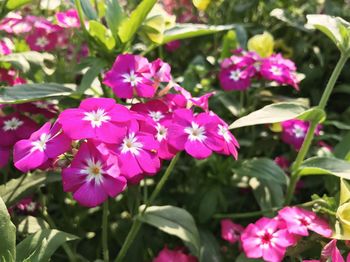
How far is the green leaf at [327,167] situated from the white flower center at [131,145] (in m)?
0.57

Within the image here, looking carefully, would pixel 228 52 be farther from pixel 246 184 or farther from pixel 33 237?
pixel 33 237

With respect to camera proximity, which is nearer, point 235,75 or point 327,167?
point 327,167

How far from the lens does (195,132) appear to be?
45.4 inches

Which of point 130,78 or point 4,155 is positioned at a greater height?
point 130,78

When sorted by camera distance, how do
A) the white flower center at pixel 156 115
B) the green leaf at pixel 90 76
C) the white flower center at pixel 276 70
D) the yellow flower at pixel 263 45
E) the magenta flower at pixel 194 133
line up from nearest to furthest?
the magenta flower at pixel 194 133, the white flower center at pixel 156 115, the green leaf at pixel 90 76, the white flower center at pixel 276 70, the yellow flower at pixel 263 45

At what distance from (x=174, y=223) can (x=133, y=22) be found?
59 centimetres

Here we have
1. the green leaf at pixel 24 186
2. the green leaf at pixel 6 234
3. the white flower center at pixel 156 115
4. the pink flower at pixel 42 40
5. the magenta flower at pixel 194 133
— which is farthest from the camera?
the pink flower at pixel 42 40

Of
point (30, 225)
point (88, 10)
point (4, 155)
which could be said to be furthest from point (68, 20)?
point (30, 225)

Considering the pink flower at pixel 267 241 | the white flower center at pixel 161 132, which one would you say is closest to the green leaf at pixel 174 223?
the pink flower at pixel 267 241

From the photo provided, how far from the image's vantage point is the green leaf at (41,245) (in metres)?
1.05

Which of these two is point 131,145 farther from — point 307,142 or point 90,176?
point 307,142

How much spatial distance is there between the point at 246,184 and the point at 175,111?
2.09 feet

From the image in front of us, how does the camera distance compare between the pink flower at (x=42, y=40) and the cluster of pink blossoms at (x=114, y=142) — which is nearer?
the cluster of pink blossoms at (x=114, y=142)

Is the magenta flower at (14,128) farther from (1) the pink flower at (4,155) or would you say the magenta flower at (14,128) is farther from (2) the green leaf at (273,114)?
(2) the green leaf at (273,114)
